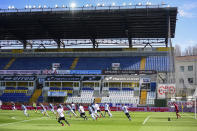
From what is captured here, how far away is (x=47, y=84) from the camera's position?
6856cm

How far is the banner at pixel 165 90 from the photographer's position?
196ft

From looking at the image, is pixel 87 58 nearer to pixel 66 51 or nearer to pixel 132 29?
pixel 66 51

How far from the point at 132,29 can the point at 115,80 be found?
37.1 ft

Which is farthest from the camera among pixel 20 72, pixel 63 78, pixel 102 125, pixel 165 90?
pixel 20 72

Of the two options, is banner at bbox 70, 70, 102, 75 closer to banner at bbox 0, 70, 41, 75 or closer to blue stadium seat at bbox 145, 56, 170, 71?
banner at bbox 0, 70, 41, 75

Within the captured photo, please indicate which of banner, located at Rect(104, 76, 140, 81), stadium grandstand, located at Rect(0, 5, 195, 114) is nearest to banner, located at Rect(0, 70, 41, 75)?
stadium grandstand, located at Rect(0, 5, 195, 114)

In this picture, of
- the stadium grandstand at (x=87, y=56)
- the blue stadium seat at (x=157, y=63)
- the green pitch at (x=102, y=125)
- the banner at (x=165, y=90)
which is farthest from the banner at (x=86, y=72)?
the green pitch at (x=102, y=125)

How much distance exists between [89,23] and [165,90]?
20489 millimetres

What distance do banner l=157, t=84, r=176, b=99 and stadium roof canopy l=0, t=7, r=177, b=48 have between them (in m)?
12.1

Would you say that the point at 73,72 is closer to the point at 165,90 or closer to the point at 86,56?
the point at 86,56

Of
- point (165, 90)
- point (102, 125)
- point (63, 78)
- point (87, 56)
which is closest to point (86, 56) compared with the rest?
point (87, 56)

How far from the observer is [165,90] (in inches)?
2349

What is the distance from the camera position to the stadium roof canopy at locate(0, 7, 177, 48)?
204 ft

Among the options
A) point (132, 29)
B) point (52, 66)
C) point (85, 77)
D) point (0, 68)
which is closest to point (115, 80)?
point (85, 77)
